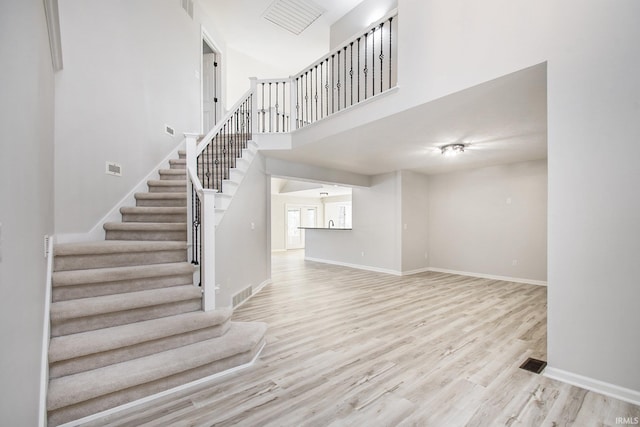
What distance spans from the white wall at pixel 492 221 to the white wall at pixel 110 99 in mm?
6101

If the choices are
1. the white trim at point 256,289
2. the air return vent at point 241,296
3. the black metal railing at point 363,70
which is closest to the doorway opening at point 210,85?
the black metal railing at point 363,70

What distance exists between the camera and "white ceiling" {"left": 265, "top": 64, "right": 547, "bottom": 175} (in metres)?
2.65

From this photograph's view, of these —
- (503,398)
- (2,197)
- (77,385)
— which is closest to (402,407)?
(503,398)

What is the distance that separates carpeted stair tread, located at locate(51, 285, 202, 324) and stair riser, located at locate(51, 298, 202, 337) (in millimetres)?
41

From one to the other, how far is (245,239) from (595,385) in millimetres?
4058

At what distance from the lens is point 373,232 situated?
711 centimetres

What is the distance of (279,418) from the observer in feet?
5.89

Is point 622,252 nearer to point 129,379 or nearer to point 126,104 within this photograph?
point 129,379

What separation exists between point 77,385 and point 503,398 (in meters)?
2.87

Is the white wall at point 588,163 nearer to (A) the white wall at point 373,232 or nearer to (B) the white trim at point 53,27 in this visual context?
(B) the white trim at point 53,27

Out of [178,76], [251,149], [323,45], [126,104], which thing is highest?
[323,45]

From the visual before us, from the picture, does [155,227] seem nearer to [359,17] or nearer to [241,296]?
[241,296]

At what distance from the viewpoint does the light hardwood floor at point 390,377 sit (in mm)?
1817

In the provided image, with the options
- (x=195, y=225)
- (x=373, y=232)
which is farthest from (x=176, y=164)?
(x=373, y=232)
